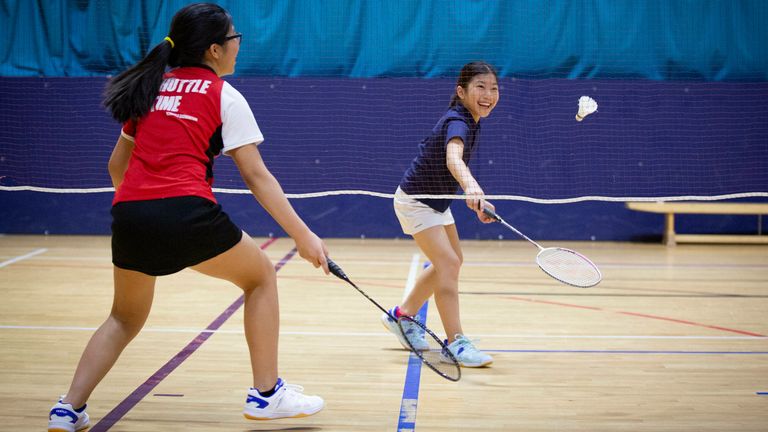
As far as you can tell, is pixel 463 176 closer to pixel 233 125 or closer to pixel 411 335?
pixel 411 335

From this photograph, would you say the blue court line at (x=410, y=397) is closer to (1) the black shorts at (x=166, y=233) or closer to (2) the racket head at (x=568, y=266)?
(2) the racket head at (x=568, y=266)

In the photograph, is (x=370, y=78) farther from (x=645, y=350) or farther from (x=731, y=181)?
(x=645, y=350)

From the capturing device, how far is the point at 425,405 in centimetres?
418

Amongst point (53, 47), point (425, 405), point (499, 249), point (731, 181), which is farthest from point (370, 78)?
point (425, 405)

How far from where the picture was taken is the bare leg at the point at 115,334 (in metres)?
3.56

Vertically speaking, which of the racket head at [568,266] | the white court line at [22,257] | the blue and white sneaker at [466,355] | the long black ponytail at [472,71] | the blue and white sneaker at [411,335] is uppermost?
the long black ponytail at [472,71]

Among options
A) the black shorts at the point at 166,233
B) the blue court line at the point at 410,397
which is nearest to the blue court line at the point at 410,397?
the blue court line at the point at 410,397

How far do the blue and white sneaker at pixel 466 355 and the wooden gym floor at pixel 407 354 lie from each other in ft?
0.30

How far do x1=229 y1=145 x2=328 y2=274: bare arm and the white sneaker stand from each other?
2.19 feet

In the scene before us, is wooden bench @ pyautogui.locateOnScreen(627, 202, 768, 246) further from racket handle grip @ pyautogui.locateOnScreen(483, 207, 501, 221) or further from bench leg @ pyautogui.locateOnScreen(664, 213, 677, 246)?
racket handle grip @ pyautogui.locateOnScreen(483, 207, 501, 221)

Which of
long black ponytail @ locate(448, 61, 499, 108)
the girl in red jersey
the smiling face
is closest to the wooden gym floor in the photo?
the girl in red jersey

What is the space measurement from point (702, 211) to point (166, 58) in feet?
25.7

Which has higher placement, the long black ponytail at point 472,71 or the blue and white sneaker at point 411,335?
the long black ponytail at point 472,71

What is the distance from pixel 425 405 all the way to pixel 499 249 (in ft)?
19.4
